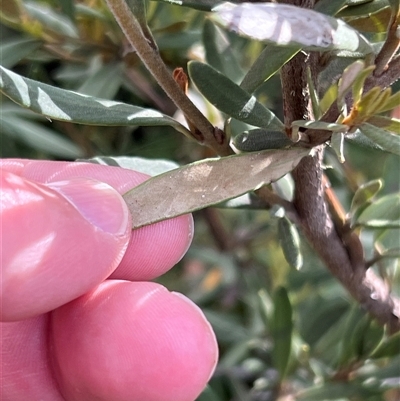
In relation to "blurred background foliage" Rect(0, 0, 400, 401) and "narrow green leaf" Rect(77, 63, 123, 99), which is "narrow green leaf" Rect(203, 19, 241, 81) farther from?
"narrow green leaf" Rect(77, 63, 123, 99)

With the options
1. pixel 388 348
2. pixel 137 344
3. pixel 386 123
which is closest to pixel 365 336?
pixel 388 348

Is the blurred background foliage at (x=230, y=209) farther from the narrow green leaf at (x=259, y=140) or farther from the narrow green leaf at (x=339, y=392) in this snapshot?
the narrow green leaf at (x=259, y=140)

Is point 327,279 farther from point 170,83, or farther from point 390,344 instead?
point 170,83

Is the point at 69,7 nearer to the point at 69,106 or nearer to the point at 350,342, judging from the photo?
the point at 69,106

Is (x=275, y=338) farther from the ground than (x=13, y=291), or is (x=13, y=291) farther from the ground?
(x=13, y=291)

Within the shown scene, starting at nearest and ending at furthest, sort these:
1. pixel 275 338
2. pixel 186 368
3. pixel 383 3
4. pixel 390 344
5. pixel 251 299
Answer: pixel 383 3 < pixel 186 368 < pixel 390 344 < pixel 275 338 < pixel 251 299

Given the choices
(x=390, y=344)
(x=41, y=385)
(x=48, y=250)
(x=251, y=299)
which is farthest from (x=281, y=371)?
(x=48, y=250)

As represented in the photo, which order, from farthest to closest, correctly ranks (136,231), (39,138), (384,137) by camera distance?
(39,138) < (136,231) < (384,137)
